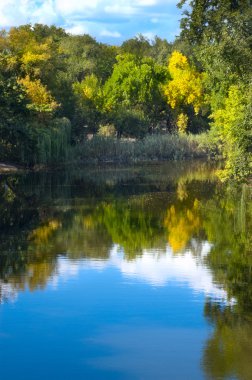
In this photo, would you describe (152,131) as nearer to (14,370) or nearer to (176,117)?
(176,117)

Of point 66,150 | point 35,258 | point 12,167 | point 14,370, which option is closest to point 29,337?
point 14,370

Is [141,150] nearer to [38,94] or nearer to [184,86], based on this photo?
[184,86]

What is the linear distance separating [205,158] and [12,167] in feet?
76.9

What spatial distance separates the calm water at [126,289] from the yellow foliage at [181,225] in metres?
0.05

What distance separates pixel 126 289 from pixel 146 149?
5377cm

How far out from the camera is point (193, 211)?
3709cm

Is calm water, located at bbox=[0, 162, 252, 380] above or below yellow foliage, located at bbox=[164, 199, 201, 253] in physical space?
below

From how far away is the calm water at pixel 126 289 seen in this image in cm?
1563

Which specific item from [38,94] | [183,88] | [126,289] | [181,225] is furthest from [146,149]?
[126,289]

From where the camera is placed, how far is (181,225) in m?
32.3

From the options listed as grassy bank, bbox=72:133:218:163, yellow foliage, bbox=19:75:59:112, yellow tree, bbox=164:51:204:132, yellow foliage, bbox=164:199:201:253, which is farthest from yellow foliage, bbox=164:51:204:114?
yellow foliage, bbox=164:199:201:253

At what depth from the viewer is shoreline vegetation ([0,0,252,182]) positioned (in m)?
36.7

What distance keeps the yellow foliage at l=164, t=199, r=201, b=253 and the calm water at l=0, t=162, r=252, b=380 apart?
46mm

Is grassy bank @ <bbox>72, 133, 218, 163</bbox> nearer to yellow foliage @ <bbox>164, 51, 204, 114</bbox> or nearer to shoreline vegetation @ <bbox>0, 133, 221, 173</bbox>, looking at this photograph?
shoreline vegetation @ <bbox>0, 133, 221, 173</bbox>
